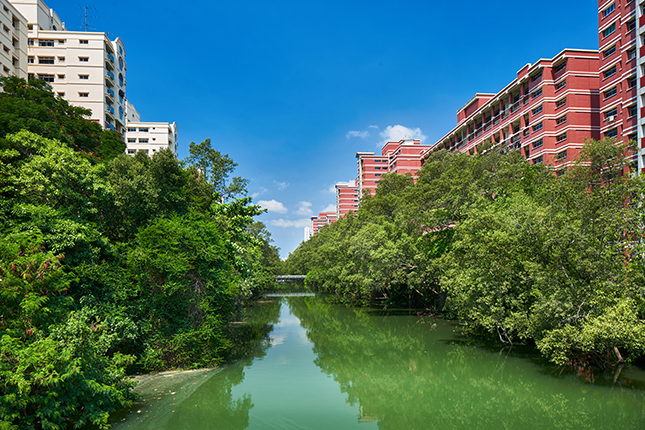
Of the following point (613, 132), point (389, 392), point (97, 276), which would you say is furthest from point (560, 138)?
point (97, 276)

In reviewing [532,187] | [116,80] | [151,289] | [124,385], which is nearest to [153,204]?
[151,289]

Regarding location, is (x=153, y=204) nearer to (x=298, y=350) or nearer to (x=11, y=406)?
(x=11, y=406)

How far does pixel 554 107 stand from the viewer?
3434 centimetres

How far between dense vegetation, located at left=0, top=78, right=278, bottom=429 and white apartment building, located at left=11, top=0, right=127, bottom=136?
26.6m

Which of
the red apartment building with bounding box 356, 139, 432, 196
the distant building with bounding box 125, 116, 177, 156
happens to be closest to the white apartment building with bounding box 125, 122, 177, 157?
the distant building with bounding box 125, 116, 177, 156

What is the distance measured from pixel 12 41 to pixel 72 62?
728 cm

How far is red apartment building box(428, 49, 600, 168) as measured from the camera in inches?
1283

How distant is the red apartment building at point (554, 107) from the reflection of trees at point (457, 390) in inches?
777

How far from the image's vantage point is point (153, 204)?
45.8 feet

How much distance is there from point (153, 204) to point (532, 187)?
17.1 metres

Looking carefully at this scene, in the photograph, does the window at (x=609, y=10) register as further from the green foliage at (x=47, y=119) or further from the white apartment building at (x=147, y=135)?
the white apartment building at (x=147, y=135)

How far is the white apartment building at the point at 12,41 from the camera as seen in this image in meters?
31.9

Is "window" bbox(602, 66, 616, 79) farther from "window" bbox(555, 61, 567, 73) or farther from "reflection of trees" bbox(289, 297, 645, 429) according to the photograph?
"reflection of trees" bbox(289, 297, 645, 429)

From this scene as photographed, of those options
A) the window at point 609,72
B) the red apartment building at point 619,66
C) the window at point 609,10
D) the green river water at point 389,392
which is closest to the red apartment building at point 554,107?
the red apartment building at point 619,66
